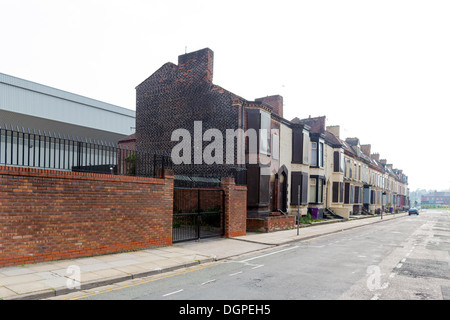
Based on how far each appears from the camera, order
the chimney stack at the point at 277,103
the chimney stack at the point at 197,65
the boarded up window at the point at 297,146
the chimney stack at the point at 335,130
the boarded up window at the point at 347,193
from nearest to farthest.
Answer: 1. the chimney stack at the point at 197,65
2. the chimney stack at the point at 277,103
3. the boarded up window at the point at 297,146
4. the boarded up window at the point at 347,193
5. the chimney stack at the point at 335,130

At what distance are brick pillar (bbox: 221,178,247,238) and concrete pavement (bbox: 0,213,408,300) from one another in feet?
7.86

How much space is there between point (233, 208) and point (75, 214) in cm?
848

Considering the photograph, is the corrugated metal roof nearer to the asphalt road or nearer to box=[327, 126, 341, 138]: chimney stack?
box=[327, 126, 341, 138]: chimney stack

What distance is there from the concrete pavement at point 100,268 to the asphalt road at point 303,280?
0.39 metres

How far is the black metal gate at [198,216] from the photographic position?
51.0ft

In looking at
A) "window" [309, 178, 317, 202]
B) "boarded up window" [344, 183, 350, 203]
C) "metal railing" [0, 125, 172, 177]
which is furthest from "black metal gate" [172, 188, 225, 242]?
"boarded up window" [344, 183, 350, 203]

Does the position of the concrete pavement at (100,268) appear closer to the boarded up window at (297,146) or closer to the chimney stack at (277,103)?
the boarded up window at (297,146)

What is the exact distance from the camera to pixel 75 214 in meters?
10.5

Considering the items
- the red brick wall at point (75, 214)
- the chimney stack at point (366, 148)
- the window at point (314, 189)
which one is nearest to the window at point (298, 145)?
the window at point (314, 189)

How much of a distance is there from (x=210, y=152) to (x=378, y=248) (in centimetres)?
1121

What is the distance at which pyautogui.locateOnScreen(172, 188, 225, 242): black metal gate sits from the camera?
15555 mm

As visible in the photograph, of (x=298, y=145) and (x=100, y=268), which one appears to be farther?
(x=298, y=145)

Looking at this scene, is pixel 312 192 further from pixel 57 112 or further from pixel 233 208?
pixel 57 112

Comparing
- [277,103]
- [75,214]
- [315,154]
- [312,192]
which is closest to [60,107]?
[277,103]
